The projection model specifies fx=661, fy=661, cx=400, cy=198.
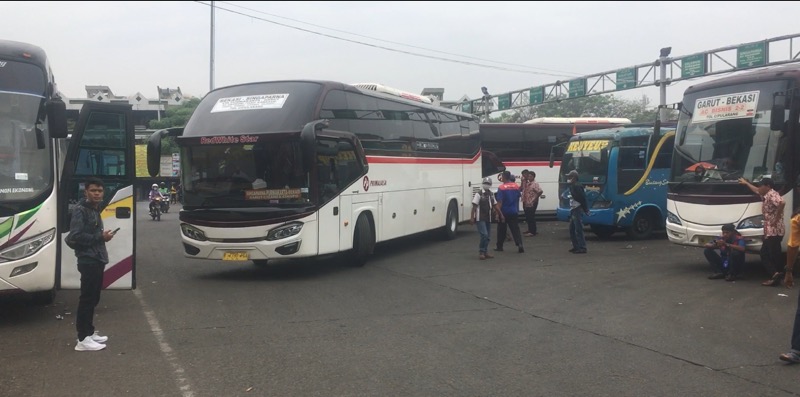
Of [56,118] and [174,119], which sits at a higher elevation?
[174,119]

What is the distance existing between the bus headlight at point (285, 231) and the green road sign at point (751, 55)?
786 inches

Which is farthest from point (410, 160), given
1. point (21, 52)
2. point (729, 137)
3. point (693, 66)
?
point (693, 66)

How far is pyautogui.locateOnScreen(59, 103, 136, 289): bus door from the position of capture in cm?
873

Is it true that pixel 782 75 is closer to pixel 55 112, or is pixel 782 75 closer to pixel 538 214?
pixel 55 112

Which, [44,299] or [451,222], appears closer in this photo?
[44,299]

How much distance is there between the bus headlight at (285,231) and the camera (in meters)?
11.2

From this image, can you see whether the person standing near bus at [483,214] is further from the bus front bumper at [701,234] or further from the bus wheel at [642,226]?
the bus wheel at [642,226]

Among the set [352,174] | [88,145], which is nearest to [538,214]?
[352,174]

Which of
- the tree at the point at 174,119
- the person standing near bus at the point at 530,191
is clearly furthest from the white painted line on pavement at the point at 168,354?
the tree at the point at 174,119

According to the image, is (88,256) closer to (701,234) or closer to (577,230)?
(701,234)

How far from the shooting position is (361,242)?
1302 centimetres

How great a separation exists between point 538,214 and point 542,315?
16.6 meters

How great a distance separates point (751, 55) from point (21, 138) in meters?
24.0

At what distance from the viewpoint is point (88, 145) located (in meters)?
8.92
